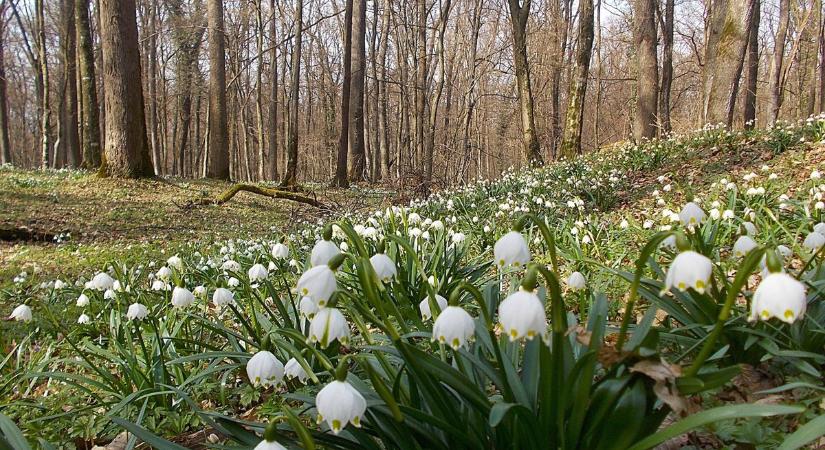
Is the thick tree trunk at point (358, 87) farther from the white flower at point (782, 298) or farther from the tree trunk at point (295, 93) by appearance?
the white flower at point (782, 298)

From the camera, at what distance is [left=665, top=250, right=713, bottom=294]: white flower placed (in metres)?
1.14

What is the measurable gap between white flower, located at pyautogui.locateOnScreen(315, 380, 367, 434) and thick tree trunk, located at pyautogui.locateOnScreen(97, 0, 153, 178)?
11.3 metres

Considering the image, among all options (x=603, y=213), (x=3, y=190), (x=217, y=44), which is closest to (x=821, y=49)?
(x=603, y=213)

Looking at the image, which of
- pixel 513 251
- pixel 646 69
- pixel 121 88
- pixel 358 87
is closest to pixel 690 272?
pixel 513 251

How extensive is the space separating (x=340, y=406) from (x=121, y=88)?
11.5 meters

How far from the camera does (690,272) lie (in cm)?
116

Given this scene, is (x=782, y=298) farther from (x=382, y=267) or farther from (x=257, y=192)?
(x=257, y=192)

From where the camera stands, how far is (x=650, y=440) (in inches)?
47.7

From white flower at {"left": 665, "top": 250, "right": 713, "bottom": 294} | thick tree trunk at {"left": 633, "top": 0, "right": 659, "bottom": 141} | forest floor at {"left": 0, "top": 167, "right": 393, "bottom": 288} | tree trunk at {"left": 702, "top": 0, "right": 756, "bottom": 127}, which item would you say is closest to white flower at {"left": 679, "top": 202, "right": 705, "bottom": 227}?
white flower at {"left": 665, "top": 250, "right": 713, "bottom": 294}

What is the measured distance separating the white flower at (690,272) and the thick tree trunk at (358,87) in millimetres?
16564

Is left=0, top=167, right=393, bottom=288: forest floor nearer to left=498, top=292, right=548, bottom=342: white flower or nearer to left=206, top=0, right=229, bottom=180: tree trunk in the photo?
left=206, top=0, right=229, bottom=180: tree trunk

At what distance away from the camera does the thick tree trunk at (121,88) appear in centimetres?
1052

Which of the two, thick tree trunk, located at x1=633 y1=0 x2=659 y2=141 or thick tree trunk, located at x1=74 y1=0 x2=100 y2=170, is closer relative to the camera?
thick tree trunk, located at x1=633 y1=0 x2=659 y2=141

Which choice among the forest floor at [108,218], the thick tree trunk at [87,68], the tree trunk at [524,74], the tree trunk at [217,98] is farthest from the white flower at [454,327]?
the thick tree trunk at [87,68]
